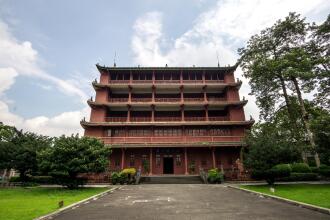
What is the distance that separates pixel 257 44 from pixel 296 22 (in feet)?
15.2

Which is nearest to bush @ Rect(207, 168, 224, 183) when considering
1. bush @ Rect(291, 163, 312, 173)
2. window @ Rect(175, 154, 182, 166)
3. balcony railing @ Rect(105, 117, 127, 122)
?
bush @ Rect(291, 163, 312, 173)

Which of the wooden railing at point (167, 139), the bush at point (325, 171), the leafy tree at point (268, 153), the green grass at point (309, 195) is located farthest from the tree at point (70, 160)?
the bush at point (325, 171)

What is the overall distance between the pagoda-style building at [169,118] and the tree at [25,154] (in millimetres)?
7462

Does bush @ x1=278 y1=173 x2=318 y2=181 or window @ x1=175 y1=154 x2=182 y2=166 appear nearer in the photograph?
bush @ x1=278 y1=173 x2=318 y2=181

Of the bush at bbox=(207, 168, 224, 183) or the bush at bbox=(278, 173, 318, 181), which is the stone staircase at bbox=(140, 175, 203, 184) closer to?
the bush at bbox=(207, 168, 224, 183)

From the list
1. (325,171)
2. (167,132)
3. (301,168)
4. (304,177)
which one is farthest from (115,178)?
(301,168)

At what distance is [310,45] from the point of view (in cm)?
2505

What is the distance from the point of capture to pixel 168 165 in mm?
32344

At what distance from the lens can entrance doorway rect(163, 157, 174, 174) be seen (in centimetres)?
3210

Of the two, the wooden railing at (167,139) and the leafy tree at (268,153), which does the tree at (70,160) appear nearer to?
the wooden railing at (167,139)

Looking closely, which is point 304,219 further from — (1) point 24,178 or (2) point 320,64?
(1) point 24,178

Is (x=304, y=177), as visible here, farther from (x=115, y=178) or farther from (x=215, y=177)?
(x=115, y=178)

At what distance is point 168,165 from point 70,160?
16.7 m

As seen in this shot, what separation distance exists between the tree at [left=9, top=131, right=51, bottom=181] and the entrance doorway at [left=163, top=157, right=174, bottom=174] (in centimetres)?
1504
